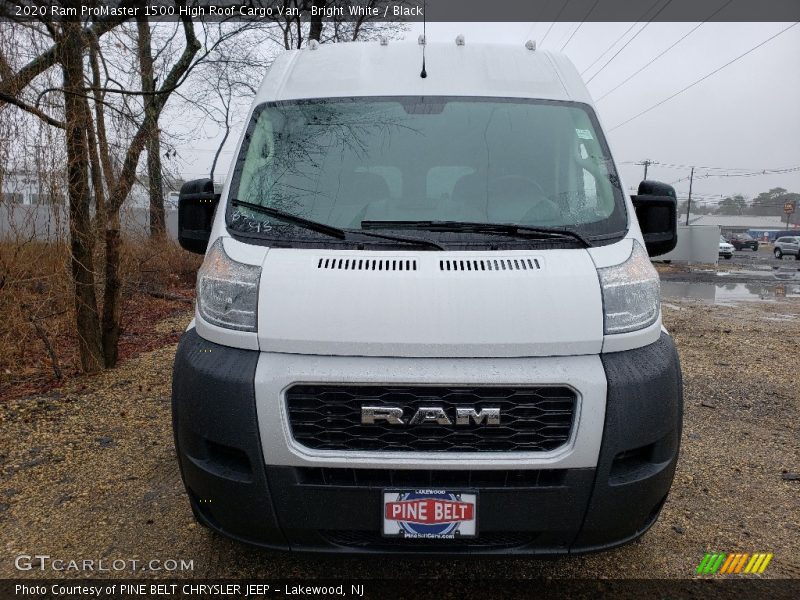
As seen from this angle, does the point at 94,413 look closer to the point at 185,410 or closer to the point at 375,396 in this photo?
the point at 185,410

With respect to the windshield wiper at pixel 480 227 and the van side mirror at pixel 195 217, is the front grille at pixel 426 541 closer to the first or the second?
the windshield wiper at pixel 480 227

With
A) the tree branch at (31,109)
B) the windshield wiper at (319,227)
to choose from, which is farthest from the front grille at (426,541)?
the tree branch at (31,109)

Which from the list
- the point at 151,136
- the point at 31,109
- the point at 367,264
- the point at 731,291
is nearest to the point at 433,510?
the point at 367,264

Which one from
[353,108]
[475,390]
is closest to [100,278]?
[353,108]

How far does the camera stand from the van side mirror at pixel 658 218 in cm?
308

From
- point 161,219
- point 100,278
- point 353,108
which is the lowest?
point 100,278

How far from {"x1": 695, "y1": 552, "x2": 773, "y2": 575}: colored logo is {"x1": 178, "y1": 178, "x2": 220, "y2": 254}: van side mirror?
292 cm

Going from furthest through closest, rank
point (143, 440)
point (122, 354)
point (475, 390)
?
point (122, 354), point (143, 440), point (475, 390)

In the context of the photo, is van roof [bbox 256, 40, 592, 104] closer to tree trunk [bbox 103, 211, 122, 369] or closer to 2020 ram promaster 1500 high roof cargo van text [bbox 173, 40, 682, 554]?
2020 ram promaster 1500 high roof cargo van text [bbox 173, 40, 682, 554]

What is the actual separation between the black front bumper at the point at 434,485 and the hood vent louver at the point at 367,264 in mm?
454

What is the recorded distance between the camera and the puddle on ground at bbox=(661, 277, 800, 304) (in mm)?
13713

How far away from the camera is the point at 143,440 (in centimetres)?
423

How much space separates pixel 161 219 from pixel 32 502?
17.3 feet

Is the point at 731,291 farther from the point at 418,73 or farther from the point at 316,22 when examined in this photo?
the point at 418,73
